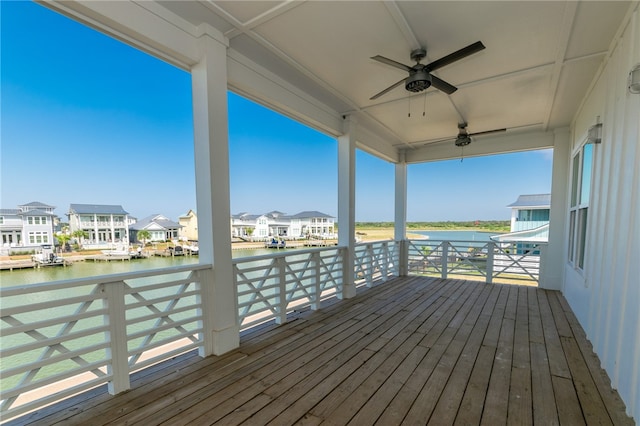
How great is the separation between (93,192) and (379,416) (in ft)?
8.56

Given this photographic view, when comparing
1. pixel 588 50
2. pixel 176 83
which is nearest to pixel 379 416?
pixel 176 83

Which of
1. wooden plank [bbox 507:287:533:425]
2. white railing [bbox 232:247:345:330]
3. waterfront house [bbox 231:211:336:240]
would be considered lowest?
wooden plank [bbox 507:287:533:425]

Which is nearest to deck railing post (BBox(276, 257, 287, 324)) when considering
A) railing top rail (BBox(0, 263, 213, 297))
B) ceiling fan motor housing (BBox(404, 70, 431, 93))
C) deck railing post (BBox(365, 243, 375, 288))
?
railing top rail (BBox(0, 263, 213, 297))

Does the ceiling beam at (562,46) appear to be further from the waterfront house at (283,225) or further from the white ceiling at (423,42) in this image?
the waterfront house at (283,225)

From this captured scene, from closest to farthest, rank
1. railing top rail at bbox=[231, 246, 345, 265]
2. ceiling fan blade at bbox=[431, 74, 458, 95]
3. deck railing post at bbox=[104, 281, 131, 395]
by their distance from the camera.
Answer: deck railing post at bbox=[104, 281, 131, 395] < ceiling fan blade at bbox=[431, 74, 458, 95] < railing top rail at bbox=[231, 246, 345, 265]

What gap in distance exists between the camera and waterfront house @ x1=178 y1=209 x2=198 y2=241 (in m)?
2.39

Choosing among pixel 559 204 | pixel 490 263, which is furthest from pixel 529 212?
pixel 490 263

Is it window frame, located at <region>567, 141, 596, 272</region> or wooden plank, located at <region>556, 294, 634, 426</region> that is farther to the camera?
window frame, located at <region>567, 141, 596, 272</region>

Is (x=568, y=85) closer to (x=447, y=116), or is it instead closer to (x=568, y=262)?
(x=447, y=116)

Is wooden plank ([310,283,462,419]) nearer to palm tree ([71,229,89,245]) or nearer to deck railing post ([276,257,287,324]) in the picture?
deck railing post ([276,257,287,324])

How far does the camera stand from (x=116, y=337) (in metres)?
1.84

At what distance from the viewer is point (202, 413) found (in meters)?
1.65

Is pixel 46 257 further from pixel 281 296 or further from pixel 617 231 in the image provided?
pixel 617 231

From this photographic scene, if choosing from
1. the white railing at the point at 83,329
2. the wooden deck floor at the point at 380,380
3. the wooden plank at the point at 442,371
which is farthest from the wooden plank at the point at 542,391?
the white railing at the point at 83,329
